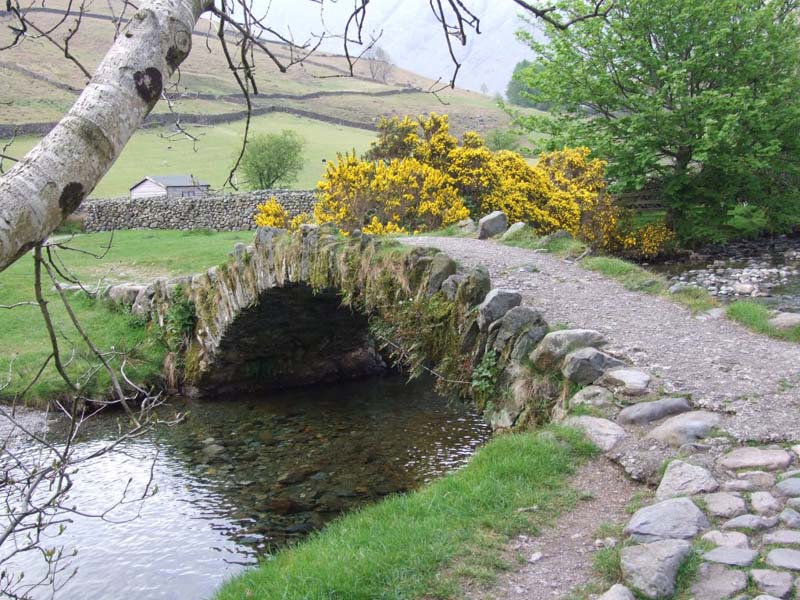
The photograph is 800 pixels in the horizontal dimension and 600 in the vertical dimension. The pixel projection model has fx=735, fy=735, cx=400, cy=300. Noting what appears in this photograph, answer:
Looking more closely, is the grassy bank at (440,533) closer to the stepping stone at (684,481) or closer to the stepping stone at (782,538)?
the stepping stone at (684,481)

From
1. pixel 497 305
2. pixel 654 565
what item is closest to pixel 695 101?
pixel 497 305

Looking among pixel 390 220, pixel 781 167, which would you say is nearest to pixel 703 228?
pixel 781 167

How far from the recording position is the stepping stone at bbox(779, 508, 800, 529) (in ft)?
13.0

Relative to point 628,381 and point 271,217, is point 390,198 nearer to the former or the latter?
point 271,217

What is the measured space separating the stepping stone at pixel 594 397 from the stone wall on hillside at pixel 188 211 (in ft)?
70.5

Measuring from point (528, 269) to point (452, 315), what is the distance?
6.44 ft

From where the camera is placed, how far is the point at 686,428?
5.12 metres

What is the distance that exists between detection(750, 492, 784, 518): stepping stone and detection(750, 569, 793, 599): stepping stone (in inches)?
24.7

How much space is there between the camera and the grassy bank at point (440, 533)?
424cm

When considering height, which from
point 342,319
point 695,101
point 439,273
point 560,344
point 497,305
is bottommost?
point 342,319

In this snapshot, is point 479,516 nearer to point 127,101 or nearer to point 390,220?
point 127,101

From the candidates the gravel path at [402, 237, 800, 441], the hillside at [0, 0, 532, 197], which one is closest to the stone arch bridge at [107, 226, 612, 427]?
the gravel path at [402, 237, 800, 441]

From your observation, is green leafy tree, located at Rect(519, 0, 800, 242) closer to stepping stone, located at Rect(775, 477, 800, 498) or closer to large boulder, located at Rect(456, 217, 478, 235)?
large boulder, located at Rect(456, 217, 478, 235)

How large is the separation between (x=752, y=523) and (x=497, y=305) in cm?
365
